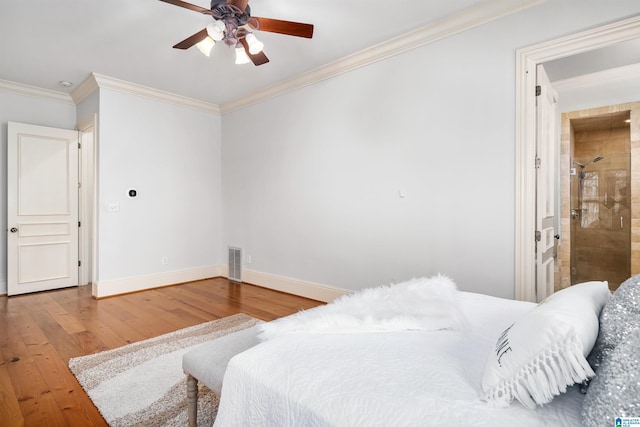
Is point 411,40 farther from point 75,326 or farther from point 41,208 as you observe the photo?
point 41,208

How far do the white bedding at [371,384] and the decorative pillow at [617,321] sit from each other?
130 millimetres

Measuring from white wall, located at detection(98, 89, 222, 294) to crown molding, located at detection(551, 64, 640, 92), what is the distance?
189 inches

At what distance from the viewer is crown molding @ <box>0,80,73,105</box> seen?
4.24m

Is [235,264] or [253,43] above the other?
[253,43]

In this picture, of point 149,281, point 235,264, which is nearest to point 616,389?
point 235,264

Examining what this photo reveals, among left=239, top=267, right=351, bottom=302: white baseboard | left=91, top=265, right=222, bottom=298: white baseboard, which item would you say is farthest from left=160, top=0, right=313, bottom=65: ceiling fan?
left=91, top=265, right=222, bottom=298: white baseboard

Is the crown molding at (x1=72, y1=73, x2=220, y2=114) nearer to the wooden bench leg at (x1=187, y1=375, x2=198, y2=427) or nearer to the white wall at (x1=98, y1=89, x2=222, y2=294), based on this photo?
the white wall at (x1=98, y1=89, x2=222, y2=294)

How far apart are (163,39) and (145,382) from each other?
10.0 ft

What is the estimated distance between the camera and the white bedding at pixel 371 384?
0.81 meters

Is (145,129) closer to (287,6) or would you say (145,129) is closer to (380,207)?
(287,6)

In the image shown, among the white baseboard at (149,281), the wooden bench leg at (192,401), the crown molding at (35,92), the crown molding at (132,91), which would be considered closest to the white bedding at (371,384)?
the wooden bench leg at (192,401)

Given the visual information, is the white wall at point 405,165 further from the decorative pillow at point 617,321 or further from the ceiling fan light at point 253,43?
the decorative pillow at point 617,321

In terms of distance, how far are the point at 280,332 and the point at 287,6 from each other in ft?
8.37

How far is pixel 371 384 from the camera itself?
93 centimetres
